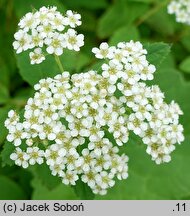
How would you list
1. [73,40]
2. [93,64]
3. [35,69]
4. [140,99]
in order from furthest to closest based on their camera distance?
[93,64]
[35,69]
[73,40]
[140,99]

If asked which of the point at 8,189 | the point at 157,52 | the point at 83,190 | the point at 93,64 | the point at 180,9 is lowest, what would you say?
the point at 83,190

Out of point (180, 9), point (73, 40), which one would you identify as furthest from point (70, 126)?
point (180, 9)

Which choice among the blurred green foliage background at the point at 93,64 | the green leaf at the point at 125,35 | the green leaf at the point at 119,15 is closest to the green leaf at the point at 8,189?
the blurred green foliage background at the point at 93,64

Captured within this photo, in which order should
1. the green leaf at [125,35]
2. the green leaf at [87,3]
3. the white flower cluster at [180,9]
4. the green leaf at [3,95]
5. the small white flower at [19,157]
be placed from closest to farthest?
the small white flower at [19,157], the green leaf at [3,95], the green leaf at [125,35], the white flower cluster at [180,9], the green leaf at [87,3]

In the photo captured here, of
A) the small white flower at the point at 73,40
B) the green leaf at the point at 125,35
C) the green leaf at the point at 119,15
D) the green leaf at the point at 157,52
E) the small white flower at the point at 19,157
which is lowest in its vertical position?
the small white flower at the point at 19,157

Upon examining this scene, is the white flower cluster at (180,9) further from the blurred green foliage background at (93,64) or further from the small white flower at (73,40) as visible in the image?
the small white flower at (73,40)

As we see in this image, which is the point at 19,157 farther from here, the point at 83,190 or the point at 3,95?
the point at 3,95
